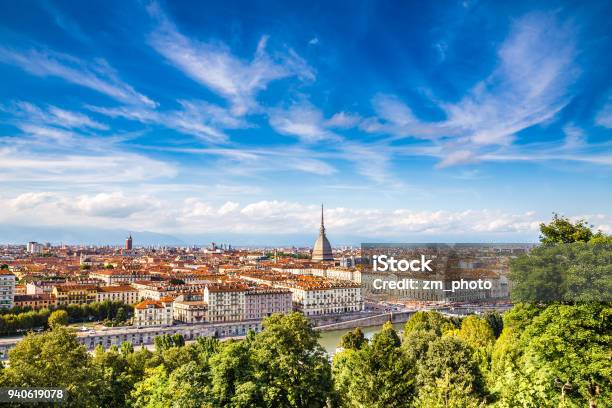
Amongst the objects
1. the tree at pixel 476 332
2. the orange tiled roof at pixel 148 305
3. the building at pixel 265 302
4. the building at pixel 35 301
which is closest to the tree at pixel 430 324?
the tree at pixel 476 332

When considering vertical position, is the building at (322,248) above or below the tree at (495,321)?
above

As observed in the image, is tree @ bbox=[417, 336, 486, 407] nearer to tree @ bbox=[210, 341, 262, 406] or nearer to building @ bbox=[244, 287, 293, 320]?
tree @ bbox=[210, 341, 262, 406]

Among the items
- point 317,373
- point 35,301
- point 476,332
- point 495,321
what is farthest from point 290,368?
point 35,301

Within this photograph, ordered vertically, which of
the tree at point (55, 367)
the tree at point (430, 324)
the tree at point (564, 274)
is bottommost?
the tree at point (430, 324)

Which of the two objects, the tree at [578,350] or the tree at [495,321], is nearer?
the tree at [578,350]

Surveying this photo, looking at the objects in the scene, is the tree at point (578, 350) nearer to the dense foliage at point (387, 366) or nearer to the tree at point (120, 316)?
the dense foliage at point (387, 366)

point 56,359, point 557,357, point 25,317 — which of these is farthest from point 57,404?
point 25,317

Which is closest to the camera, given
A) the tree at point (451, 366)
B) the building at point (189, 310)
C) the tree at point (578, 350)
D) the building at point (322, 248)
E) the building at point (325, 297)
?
the tree at point (578, 350)
